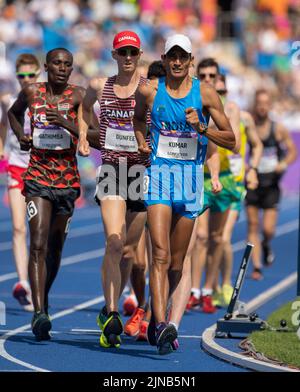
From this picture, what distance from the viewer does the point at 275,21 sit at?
121 ft

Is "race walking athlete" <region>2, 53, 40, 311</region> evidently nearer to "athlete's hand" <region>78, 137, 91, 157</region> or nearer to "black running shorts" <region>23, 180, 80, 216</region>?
"black running shorts" <region>23, 180, 80, 216</region>

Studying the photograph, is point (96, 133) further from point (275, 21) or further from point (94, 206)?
point (275, 21)

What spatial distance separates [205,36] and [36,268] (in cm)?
2689

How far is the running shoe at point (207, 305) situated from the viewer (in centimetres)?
1280

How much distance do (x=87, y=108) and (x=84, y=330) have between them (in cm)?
196

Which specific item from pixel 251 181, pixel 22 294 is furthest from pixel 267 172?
pixel 22 294

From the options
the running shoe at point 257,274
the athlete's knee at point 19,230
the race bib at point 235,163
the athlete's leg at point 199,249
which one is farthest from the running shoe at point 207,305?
the running shoe at point 257,274

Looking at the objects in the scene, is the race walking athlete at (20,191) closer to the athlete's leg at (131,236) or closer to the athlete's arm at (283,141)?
the athlete's leg at (131,236)

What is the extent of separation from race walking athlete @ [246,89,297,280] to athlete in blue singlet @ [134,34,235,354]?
701 cm

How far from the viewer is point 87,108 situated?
10547mm

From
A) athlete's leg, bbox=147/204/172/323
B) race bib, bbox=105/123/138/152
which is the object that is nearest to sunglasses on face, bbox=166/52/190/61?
race bib, bbox=105/123/138/152

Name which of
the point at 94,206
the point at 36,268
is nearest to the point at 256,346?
the point at 36,268

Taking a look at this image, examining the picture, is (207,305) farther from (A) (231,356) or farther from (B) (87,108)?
(A) (231,356)

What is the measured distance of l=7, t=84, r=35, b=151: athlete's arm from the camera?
35.1 ft
